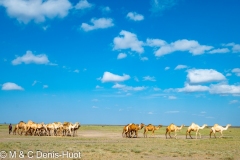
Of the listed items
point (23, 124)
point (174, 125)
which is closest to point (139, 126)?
point (174, 125)

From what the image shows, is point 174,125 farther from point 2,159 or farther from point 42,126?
point 2,159

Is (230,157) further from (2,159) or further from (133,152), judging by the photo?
(2,159)

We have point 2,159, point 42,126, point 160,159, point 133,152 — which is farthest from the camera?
point 42,126

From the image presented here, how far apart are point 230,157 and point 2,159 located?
14.1 metres

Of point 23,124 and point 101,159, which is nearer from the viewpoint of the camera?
point 101,159

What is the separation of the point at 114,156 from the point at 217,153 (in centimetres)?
743

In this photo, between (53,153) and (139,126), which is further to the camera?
(139,126)

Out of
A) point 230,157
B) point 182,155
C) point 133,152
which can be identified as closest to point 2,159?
point 133,152

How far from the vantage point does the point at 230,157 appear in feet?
60.4

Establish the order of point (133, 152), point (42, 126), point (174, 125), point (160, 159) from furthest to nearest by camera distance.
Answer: point (42, 126) < point (174, 125) < point (133, 152) < point (160, 159)

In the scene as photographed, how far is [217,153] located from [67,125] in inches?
1052

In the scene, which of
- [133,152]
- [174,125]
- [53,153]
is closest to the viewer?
[53,153]

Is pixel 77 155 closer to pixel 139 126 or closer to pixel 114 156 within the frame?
pixel 114 156

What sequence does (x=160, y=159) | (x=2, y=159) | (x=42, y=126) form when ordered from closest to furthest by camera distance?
(x=2, y=159) → (x=160, y=159) → (x=42, y=126)
